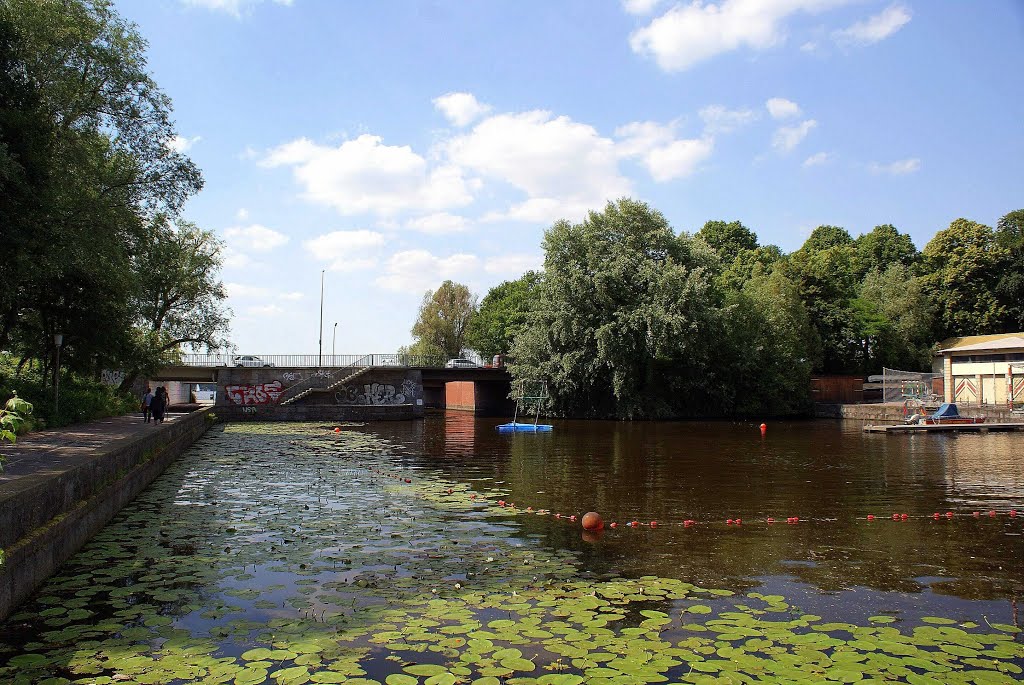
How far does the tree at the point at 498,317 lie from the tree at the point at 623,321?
19.4 metres

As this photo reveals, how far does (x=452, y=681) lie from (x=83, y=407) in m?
27.7

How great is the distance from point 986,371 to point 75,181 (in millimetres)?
56393

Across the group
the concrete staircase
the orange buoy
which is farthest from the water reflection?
the concrete staircase

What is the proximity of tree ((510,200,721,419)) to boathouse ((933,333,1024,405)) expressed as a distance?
17935mm

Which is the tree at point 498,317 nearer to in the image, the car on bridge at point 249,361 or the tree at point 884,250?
the car on bridge at point 249,361

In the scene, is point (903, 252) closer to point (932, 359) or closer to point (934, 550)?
point (932, 359)

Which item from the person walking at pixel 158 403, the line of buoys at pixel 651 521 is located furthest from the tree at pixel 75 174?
the line of buoys at pixel 651 521

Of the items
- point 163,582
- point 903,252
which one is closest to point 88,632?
point 163,582

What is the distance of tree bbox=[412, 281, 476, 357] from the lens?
83.4 metres

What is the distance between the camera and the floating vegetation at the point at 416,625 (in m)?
6.12

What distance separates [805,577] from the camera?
31.1 ft

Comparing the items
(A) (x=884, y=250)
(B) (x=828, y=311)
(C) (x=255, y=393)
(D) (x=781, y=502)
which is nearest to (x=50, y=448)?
(D) (x=781, y=502)

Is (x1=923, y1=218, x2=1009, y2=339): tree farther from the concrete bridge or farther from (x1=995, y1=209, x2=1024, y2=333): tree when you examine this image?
the concrete bridge

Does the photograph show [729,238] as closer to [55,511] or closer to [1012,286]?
[1012,286]
